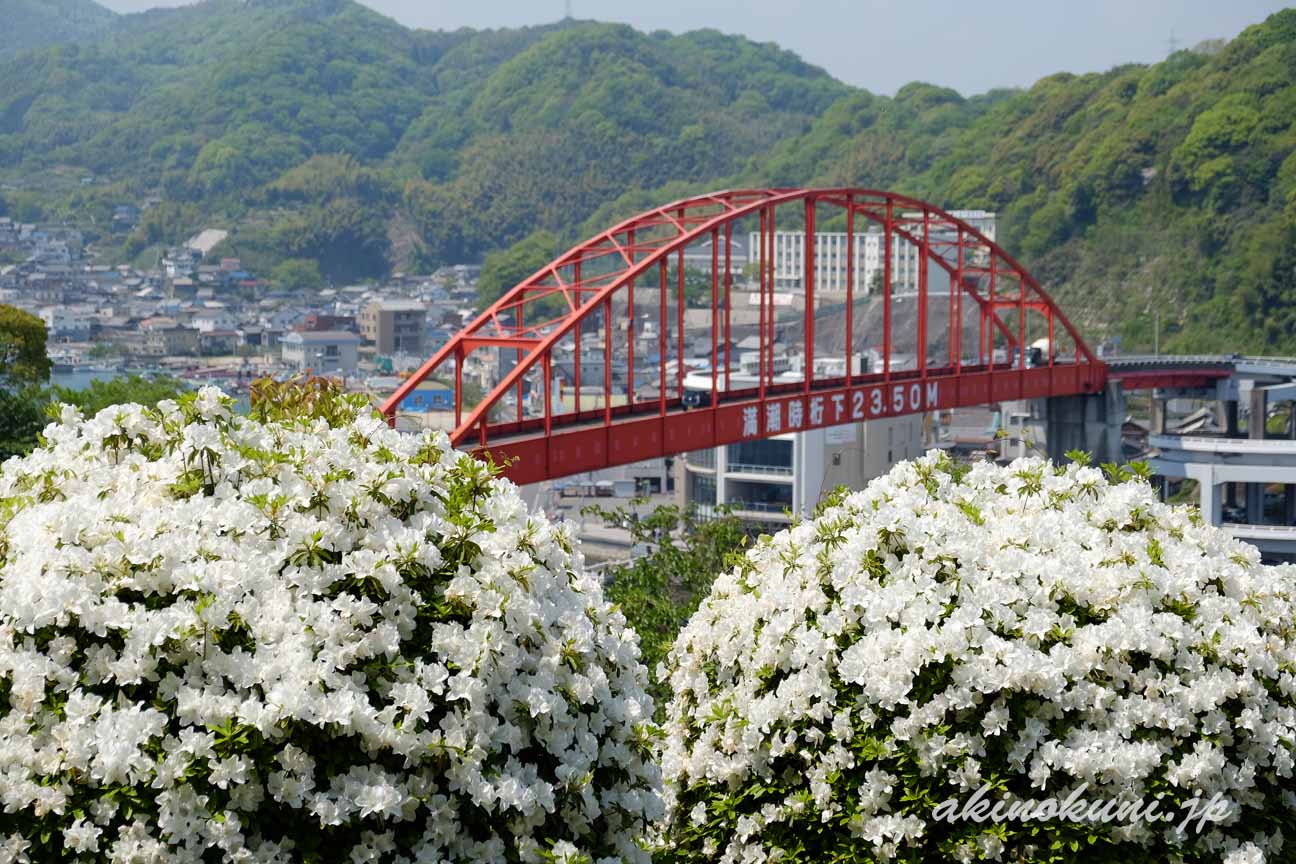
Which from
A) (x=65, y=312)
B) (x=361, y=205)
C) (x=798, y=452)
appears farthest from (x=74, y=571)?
(x=361, y=205)

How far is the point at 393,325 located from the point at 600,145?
30.3 meters

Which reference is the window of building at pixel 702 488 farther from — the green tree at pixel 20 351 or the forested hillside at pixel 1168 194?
the forested hillside at pixel 1168 194

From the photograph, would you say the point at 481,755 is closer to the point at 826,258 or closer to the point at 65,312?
the point at 826,258

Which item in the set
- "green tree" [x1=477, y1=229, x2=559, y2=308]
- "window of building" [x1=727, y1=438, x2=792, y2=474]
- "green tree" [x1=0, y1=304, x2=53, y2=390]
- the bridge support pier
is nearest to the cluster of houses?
"green tree" [x1=477, y1=229, x2=559, y2=308]

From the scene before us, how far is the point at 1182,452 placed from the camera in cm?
4197

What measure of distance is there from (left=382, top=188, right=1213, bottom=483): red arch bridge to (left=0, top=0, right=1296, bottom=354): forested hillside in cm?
662

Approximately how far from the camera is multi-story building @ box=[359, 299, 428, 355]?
102 metres

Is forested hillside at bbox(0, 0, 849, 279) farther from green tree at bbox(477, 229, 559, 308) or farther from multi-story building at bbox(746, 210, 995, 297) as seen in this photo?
multi-story building at bbox(746, 210, 995, 297)

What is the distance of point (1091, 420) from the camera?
4781cm

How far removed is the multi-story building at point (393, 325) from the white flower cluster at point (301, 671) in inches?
3875

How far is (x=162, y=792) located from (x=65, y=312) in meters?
114

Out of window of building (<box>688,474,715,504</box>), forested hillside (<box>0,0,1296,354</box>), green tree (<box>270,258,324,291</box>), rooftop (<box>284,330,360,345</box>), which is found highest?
forested hillside (<box>0,0,1296,354</box>)

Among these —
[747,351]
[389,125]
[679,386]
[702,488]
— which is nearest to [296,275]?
[389,125]

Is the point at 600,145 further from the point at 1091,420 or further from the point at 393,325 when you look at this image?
the point at 1091,420
